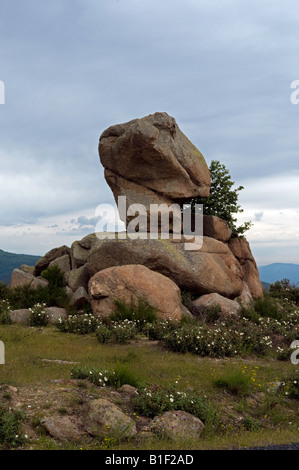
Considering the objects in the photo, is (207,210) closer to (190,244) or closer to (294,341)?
(190,244)

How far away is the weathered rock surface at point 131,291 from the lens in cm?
2052

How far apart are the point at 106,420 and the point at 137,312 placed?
11247mm

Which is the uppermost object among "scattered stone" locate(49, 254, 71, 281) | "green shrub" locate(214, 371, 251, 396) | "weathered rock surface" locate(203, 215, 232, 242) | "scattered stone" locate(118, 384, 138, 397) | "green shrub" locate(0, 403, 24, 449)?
"weathered rock surface" locate(203, 215, 232, 242)

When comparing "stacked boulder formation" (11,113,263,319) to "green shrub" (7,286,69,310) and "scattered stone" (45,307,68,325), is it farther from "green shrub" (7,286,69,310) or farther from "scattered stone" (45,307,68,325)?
"scattered stone" (45,307,68,325)

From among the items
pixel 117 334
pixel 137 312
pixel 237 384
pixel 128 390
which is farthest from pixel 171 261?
pixel 128 390

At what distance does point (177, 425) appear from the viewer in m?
8.70

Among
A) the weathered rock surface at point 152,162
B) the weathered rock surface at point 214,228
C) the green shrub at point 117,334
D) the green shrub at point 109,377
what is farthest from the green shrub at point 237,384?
the weathered rock surface at point 214,228

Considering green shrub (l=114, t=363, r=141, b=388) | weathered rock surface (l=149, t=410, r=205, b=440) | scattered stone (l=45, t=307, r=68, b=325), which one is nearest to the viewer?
weathered rock surface (l=149, t=410, r=205, b=440)

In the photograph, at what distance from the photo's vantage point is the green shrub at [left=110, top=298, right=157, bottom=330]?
19.4 meters

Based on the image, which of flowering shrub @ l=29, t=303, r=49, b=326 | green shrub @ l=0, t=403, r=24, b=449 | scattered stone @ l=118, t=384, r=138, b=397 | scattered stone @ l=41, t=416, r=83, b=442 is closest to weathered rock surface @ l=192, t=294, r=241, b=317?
flowering shrub @ l=29, t=303, r=49, b=326

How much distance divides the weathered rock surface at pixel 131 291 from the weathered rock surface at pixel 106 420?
37.2 ft

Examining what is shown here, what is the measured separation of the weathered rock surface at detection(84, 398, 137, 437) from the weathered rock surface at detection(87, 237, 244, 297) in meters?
14.3
